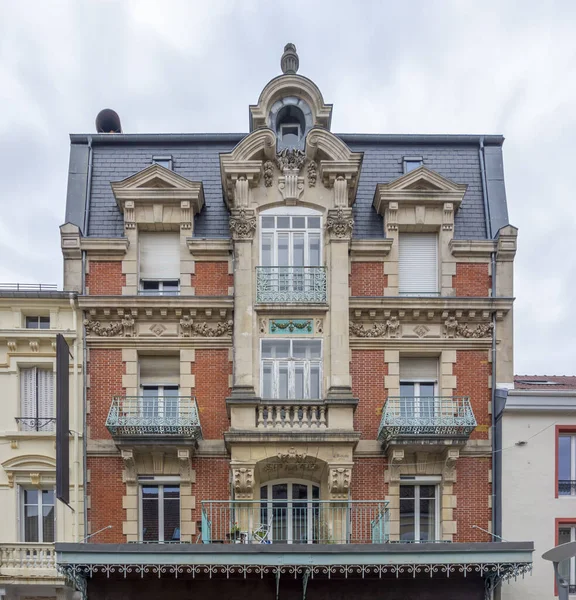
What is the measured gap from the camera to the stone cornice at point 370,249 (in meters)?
20.4

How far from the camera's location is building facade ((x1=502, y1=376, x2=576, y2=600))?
1909cm

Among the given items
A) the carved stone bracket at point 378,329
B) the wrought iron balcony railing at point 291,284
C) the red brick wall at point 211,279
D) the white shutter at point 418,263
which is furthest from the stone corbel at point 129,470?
the white shutter at point 418,263

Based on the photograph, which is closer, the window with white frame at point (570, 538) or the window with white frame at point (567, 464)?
the window with white frame at point (570, 538)

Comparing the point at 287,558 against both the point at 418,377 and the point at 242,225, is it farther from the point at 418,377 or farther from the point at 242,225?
the point at 242,225

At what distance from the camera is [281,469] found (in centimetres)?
1933

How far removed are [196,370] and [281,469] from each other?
335cm

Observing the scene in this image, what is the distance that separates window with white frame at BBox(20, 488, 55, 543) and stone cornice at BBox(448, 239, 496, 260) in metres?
12.2

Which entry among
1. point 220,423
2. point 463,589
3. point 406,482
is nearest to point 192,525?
point 220,423

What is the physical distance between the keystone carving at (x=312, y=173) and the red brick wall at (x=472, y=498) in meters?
8.15

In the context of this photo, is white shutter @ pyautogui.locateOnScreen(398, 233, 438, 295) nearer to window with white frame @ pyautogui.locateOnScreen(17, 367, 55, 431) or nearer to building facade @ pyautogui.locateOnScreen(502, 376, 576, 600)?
building facade @ pyautogui.locateOnScreen(502, 376, 576, 600)

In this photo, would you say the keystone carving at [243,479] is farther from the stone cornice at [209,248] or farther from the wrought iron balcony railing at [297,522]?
the stone cornice at [209,248]

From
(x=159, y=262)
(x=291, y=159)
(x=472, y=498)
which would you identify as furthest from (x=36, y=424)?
(x=472, y=498)

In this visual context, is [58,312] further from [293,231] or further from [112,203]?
[293,231]

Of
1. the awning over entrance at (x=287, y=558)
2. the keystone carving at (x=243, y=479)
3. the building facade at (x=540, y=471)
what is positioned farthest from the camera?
the building facade at (x=540, y=471)
